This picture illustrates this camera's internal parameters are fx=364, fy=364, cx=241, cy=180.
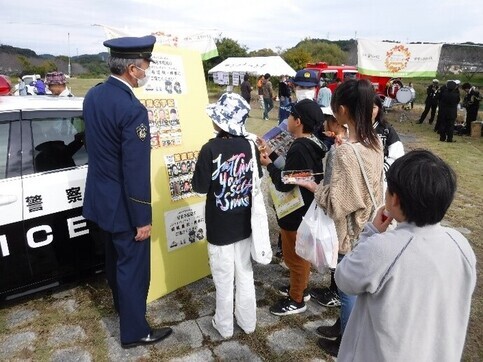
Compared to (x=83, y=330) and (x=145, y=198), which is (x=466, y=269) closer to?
(x=145, y=198)

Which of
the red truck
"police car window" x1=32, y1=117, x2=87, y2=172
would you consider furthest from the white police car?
the red truck

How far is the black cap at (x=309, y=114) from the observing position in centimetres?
254

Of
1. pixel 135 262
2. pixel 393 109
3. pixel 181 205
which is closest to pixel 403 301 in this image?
pixel 135 262

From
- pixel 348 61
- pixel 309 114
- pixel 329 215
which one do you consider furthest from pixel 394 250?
pixel 348 61

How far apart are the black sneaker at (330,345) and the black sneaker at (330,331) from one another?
4cm

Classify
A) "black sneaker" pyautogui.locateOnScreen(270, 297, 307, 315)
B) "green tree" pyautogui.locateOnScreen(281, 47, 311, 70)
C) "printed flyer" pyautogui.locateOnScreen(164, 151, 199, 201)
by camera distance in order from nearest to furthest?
1. "black sneaker" pyautogui.locateOnScreen(270, 297, 307, 315)
2. "printed flyer" pyautogui.locateOnScreen(164, 151, 199, 201)
3. "green tree" pyautogui.locateOnScreen(281, 47, 311, 70)

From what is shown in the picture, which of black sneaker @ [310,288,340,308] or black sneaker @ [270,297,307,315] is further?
black sneaker @ [310,288,340,308]

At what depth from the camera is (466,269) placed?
119 centimetres

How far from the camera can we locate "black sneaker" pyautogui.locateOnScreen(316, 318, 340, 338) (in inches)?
105

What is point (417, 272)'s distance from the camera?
1149 millimetres

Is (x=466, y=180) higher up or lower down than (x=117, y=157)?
lower down

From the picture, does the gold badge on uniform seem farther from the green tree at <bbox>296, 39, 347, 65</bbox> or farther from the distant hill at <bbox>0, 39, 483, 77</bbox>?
the green tree at <bbox>296, 39, 347, 65</bbox>

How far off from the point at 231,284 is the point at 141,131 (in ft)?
3.99

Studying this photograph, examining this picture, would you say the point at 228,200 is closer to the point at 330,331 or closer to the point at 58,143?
the point at 330,331
